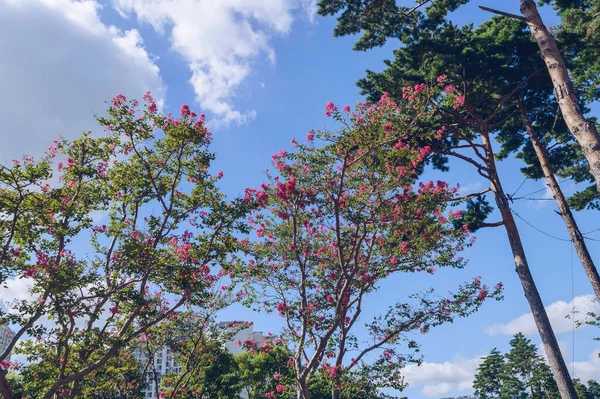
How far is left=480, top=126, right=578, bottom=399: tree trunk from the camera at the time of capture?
11309mm

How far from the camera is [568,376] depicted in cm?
1125

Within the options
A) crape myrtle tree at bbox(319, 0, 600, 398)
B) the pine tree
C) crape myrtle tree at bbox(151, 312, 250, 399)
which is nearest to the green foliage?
crape myrtle tree at bbox(319, 0, 600, 398)

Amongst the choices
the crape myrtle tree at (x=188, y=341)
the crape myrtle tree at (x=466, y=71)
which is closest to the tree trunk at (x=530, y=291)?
the crape myrtle tree at (x=466, y=71)

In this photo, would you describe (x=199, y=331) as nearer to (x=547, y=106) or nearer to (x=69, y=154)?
(x=69, y=154)

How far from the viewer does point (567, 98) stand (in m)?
7.96

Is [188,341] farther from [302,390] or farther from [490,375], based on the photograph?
[490,375]

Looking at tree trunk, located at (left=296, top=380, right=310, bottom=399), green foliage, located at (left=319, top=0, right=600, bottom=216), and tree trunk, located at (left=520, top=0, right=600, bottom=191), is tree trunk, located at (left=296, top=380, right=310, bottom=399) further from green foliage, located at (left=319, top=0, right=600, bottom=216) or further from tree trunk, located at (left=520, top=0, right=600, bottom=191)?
green foliage, located at (left=319, top=0, right=600, bottom=216)

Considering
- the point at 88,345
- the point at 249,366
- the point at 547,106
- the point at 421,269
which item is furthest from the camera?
the point at 249,366

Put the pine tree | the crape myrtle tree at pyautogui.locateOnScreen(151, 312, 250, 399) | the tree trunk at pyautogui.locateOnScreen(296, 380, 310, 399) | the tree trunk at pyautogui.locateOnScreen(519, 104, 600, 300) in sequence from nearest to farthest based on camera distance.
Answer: the tree trunk at pyautogui.locateOnScreen(296, 380, 310, 399)
the tree trunk at pyautogui.locateOnScreen(519, 104, 600, 300)
the crape myrtle tree at pyautogui.locateOnScreen(151, 312, 250, 399)
the pine tree

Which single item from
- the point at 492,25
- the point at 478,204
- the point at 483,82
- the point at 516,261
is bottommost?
the point at 516,261

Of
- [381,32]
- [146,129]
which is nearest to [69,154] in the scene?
[146,129]

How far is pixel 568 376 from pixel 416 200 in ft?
19.7

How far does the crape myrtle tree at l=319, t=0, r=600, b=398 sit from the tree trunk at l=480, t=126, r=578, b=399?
0.10ft

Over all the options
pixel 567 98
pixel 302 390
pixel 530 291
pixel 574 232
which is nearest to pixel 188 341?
pixel 302 390
